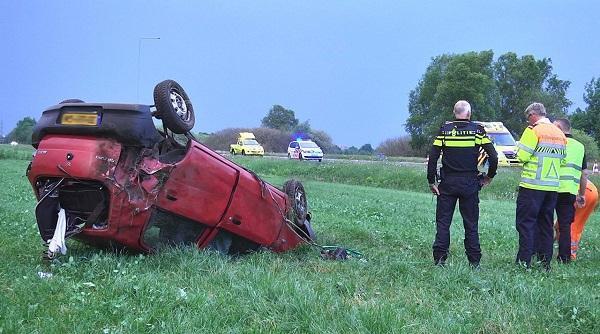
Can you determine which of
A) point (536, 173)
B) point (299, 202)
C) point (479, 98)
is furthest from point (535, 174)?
point (479, 98)

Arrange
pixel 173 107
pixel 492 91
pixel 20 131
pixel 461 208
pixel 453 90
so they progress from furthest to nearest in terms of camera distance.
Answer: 1. pixel 20 131
2. pixel 492 91
3. pixel 453 90
4. pixel 461 208
5. pixel 173 107

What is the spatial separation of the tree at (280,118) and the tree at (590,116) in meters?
32.9

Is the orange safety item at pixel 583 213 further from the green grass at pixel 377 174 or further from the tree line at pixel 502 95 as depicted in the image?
the tree line at pixel 502 95

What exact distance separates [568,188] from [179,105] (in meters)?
4.63

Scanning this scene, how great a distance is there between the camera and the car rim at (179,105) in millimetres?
5148

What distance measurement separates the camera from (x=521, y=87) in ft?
175

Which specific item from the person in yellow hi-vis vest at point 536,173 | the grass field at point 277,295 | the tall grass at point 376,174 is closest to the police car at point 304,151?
the tall grass at point 376,174

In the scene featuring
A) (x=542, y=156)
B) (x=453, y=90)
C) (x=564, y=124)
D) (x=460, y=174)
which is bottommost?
(x=460, y=174)

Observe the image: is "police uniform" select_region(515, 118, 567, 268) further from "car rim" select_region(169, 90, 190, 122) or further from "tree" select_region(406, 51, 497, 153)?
"tree" select_region(406, 51, 497, 153)

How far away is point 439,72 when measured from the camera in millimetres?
52594

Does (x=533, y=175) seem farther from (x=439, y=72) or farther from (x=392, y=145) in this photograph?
(x=392, y=145)

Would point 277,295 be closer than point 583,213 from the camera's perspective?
Yes

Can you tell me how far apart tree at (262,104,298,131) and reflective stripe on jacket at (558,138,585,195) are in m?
67.4

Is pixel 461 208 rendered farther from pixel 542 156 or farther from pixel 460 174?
pixel 542 156
